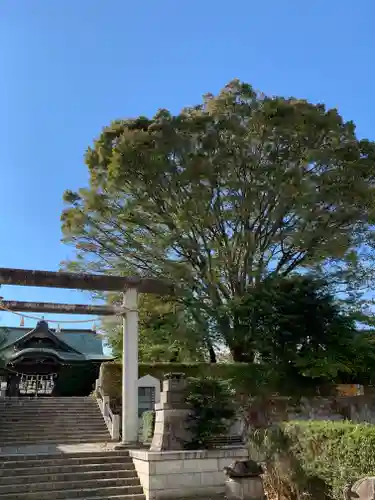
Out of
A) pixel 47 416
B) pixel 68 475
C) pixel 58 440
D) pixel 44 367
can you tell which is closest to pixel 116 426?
pixel 58 440

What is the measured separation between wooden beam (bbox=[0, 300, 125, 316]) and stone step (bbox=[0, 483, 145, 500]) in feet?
17.8

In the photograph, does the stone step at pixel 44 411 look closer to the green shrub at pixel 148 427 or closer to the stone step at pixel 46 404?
the stone step at pixel 46 404

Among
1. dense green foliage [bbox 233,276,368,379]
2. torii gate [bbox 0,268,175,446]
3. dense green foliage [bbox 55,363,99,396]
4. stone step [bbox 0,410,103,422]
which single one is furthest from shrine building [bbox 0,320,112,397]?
torii gate [bbox 0,268,175,446]

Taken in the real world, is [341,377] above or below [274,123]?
below

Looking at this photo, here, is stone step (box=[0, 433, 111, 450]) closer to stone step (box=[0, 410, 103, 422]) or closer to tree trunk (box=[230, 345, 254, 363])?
stone step (box=[0, 410, 103, 422])

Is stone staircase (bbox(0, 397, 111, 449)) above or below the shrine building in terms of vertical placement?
below

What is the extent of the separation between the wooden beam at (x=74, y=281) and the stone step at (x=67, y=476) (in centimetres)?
524

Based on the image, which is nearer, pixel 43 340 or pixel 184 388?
pixel 184 388

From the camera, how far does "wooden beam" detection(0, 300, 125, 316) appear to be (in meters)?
14.9

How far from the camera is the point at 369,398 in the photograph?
20.7m

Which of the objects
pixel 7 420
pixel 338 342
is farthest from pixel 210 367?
pixel 7 420

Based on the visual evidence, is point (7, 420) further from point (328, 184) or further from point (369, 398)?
point (328, 184)

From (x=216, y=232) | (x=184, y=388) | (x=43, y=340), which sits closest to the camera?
(x=184, y=388)

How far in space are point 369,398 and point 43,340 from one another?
2031 cm
